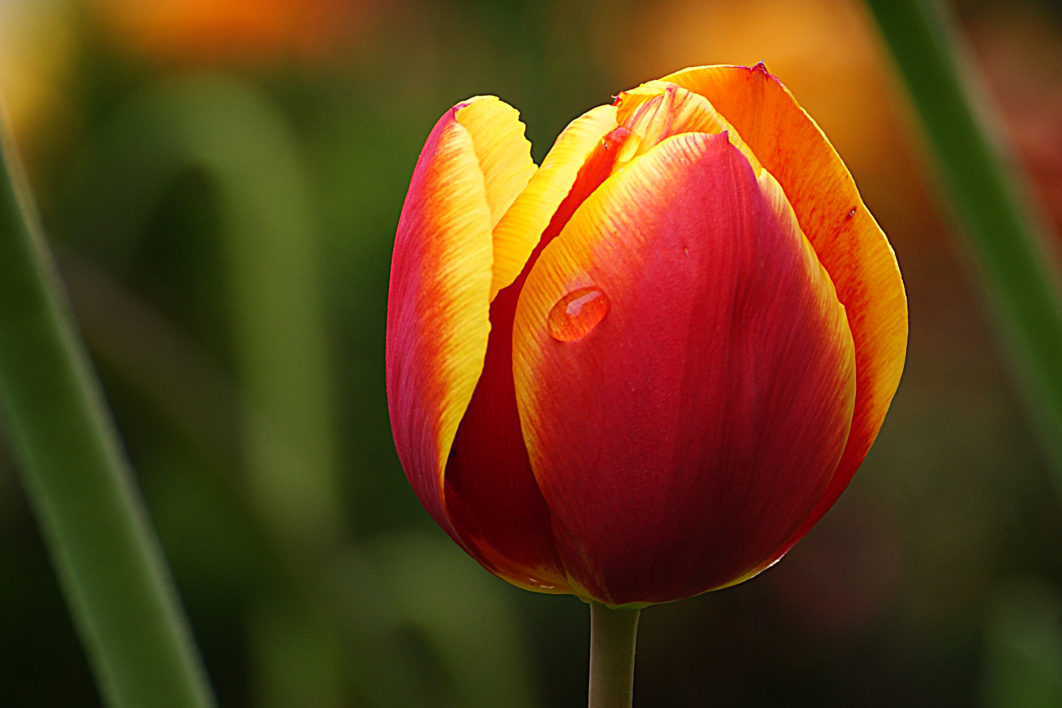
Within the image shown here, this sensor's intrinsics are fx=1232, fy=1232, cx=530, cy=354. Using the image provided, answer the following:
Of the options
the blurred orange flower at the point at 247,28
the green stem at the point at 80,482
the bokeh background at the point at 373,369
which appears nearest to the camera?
the green stem at the point at 80,482

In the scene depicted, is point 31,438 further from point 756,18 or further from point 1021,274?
point 756,18

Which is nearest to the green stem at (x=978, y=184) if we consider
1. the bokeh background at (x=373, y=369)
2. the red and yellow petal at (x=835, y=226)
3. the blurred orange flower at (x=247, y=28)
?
the red and yellow petal at (x=835, y=226)

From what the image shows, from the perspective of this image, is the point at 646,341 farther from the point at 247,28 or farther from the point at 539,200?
the point at 247,28

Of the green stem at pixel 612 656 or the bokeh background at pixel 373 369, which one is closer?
the green stem at pixel 612 656

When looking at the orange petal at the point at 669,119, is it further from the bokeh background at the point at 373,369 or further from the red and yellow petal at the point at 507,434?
the bokeh background at the point at 373,369

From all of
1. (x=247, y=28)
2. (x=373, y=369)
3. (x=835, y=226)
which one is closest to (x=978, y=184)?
(x=835, y=226)

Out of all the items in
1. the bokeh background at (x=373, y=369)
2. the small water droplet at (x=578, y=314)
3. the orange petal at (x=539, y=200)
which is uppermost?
the orange petal at (x=539, y=200)

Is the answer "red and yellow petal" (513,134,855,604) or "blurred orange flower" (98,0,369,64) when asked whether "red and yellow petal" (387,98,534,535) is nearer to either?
"red and yellow petal" (513,134,855,604)

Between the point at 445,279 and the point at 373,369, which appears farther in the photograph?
the point at 373,369
